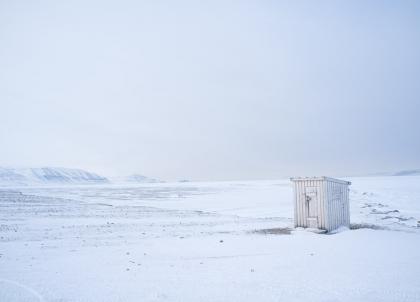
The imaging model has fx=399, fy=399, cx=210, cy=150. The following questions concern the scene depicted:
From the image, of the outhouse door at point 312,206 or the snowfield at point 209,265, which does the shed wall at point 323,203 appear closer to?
the outhouse door at point 312,206

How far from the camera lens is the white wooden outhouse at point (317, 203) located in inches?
728

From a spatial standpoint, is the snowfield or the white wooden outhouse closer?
the snowfield

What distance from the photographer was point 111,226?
21719 mm

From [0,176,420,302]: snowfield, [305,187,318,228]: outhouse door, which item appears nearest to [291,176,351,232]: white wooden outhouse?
[305,187,318,228]: outhouse door

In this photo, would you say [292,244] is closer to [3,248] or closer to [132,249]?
[132,249]

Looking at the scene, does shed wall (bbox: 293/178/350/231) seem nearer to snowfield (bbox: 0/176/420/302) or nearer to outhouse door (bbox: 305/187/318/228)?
outhouse door (bbox: 305/187/318/228)

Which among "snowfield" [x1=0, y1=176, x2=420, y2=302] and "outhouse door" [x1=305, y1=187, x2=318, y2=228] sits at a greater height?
"outhouse door" [x1=305, y1=187, x2=318, y2=228]

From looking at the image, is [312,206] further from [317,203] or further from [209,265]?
[209,265]

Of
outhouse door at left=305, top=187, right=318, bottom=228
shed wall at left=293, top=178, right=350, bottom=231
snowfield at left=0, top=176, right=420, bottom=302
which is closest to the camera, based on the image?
snowfield at left=0, top=176, right=420, bottom=302

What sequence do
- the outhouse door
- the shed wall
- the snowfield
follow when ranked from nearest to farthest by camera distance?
the snowfield < the shed wall < the outhouse door

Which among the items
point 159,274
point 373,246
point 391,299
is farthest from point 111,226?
point 391,299

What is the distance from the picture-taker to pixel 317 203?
61.3 feet

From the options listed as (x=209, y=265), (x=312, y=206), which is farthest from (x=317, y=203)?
(x=209, y=265)

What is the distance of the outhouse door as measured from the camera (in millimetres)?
18703
